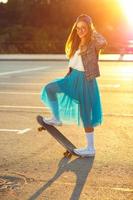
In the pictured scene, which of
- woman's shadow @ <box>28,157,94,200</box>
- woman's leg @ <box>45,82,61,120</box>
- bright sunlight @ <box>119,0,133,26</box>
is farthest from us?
bright sunlight @ <box>119,0,133,26</box>

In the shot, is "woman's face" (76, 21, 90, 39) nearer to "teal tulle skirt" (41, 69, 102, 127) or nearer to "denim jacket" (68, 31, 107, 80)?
"denim jacket" (68, 31, 107, 80)

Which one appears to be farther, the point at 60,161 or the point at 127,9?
the point at 127,9

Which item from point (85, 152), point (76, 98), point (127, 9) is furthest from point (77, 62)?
point (127, 9)

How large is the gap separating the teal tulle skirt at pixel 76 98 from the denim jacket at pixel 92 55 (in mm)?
82

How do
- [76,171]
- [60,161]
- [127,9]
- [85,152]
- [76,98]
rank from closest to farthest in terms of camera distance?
[76,171] < [60,161] < [76,98] < [85,152] < [127,9]

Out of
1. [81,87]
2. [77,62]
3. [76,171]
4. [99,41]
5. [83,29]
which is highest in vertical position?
[83,29]

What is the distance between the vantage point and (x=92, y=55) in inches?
296

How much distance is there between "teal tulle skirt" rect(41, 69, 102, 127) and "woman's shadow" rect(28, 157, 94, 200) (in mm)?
509

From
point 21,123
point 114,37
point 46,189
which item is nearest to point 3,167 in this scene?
point 46,189

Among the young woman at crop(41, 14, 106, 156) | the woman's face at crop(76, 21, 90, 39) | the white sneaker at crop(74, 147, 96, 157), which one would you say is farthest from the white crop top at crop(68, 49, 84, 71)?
the white sneaker at crop(74, 147, 96, 157)

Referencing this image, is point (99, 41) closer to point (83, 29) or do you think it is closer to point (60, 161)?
point (83, 29)

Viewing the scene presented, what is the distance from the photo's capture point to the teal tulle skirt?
756 centimetres

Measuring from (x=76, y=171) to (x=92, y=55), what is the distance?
58.7 inches

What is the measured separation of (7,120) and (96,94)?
355 cm
